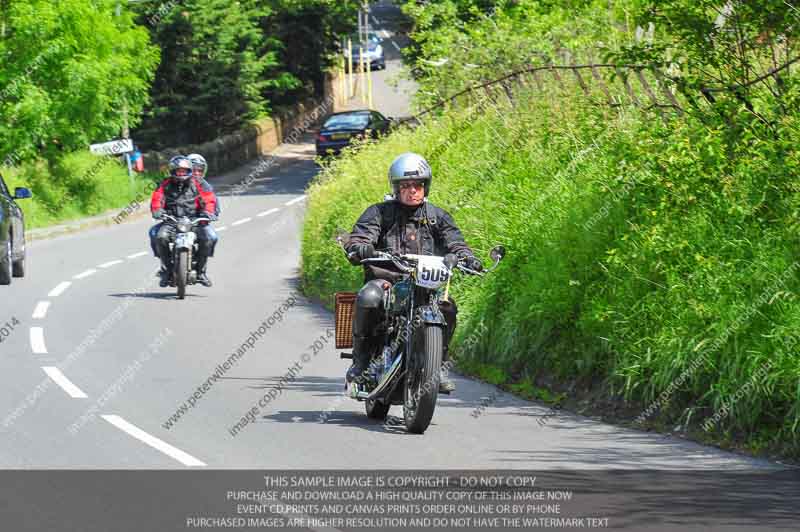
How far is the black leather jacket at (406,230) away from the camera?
36.9 feet

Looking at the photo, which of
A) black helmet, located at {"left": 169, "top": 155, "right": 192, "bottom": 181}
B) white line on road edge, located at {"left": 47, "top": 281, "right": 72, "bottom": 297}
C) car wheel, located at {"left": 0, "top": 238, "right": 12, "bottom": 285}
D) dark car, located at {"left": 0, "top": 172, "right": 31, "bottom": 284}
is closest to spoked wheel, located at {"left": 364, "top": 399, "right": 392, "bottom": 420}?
black helmet, located at {"left": 169, "top": 155, "right": 192, "bottom": 181}

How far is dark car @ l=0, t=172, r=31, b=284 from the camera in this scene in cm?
2219

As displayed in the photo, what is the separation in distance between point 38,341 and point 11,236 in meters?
6.59

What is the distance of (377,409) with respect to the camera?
38.2 ft

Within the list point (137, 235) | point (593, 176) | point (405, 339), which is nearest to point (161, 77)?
point (137, 235)

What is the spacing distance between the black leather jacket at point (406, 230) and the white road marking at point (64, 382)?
2.97m

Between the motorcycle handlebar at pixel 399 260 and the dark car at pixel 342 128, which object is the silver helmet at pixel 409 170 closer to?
the motorcycle handlebar at pixel 399 260

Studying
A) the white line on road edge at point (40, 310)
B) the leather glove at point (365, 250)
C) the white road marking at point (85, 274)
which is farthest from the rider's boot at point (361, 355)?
the white road marking at point (85, 274)

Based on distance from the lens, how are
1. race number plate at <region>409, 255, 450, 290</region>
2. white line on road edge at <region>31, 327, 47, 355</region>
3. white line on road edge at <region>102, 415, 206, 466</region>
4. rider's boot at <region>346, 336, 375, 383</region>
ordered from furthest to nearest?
1. white line on road edge at <region>31, 327, 47, 355</region>
2. rider's boot at <region>346, 336, 375, 383</region>
3. race number plate at <region>409, 255, 450, 290</region>
4. white line on road edge at <region>102, 415, 206, 466</region>

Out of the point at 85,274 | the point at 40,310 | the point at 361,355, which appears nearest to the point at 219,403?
the point at 361,355

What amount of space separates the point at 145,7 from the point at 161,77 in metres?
2.54

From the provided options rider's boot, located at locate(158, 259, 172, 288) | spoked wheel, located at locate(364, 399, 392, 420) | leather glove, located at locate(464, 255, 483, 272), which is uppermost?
leather glove, located at locate(464, 255, 483, 272)

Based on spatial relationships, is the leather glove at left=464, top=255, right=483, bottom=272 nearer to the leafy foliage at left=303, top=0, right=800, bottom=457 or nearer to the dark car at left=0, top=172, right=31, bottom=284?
the leafy foliage at left=303, top=0, right=800, bottom=457

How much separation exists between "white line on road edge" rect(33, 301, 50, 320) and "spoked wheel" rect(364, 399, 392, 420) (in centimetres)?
815
